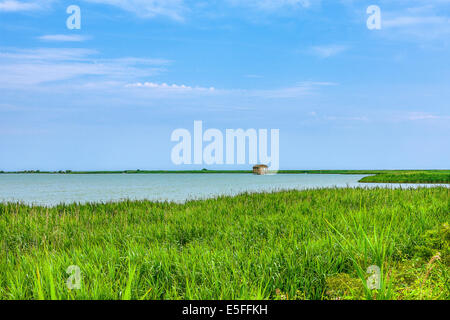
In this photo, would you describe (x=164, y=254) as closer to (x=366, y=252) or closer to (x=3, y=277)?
(x=3, y=277)

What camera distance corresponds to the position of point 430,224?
6949 mm

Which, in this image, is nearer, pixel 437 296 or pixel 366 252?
pixel 437 296

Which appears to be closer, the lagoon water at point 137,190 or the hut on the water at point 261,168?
the lagoon water at point 137,190

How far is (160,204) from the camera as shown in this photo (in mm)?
16422

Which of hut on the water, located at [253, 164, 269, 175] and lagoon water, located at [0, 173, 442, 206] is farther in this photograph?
hut on the water, located at [253, 164, 269, 175]

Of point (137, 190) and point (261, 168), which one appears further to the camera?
point (261, 168)
